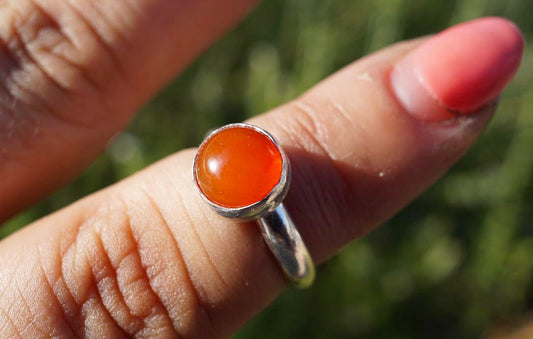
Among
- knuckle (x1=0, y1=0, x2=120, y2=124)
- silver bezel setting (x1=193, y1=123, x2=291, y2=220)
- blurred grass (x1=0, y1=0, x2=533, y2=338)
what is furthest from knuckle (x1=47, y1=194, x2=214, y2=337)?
blurred grass (x1=0, y1=0, x2=533, y2=338)

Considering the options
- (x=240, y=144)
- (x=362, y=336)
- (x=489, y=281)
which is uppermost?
(x=240, y=144)

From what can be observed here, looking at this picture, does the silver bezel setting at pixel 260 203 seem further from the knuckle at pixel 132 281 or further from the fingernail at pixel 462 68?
the fingernail at pixel 462 68

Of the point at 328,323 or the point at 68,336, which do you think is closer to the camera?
the point at 68,336

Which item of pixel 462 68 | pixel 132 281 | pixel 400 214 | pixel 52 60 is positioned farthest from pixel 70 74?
pixel 400 214

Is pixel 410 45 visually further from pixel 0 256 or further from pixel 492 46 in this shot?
pixel 0 256

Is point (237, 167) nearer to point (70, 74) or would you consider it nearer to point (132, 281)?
point (132, 281)

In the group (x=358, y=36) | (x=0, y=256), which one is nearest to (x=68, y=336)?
(x=0, y=256)

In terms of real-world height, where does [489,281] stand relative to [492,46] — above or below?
below
